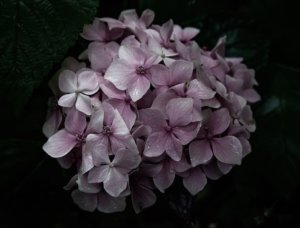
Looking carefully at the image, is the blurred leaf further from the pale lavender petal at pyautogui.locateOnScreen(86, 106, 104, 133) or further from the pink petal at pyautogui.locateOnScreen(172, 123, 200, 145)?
the pink petal at pyautogui.locateOnScreen(172, 123, 200, 145)

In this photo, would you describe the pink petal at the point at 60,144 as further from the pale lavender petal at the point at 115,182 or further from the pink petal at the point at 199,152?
the pink petal at the point at 199,152

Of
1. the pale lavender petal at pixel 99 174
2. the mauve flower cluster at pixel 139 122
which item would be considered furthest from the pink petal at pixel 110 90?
the pale lavender petal at pixel 99 174

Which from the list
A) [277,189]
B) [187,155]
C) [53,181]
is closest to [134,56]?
[187,155]

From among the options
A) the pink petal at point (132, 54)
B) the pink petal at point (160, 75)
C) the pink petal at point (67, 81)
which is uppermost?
the pink petal at point (132, 54)

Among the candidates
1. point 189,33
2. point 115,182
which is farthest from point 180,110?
point 189,33

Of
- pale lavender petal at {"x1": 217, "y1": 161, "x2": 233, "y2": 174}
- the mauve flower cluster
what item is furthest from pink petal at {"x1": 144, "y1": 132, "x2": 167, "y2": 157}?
pale lavender petal at {"x1": 217, "y1": 161, "x2": 233, "y2": 174}

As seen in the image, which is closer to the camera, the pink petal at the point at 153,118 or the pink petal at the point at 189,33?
the pink petal at the point at 153,118
